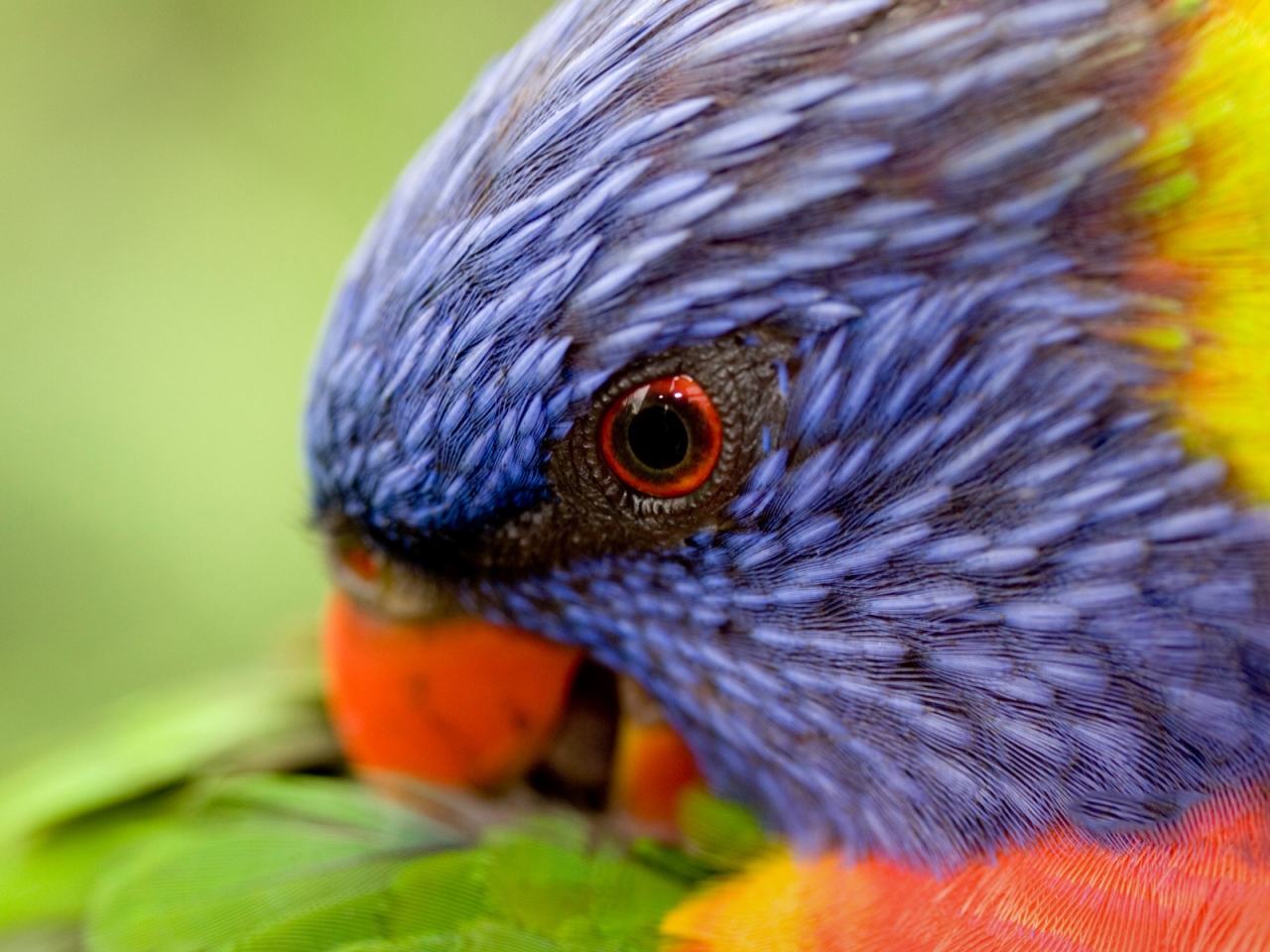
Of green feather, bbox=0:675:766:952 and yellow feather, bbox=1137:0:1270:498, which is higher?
yellow feather, bbox=1137:0:1270:498

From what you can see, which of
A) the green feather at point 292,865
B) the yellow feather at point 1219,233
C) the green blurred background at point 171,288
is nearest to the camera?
the yellow feather at point 1219,233

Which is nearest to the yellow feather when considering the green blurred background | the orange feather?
the orange feather

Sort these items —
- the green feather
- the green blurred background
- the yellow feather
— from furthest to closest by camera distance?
the green blurred background
the green feather
the yellow feather

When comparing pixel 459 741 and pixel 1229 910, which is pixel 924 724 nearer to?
pixel 1229 910

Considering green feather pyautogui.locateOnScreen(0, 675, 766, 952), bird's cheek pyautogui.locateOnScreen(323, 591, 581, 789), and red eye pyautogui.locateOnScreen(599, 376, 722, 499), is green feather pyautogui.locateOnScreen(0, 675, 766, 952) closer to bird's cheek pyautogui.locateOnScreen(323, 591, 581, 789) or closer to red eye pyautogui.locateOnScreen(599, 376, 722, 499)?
bird's cheek pyautogui.locateOnScreen(323, 591, 581, 789)

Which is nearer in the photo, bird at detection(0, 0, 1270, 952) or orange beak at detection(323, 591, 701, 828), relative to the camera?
bird at detection(0, 0, 1270, 952)

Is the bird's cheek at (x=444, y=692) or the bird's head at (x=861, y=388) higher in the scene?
the bird's head at (x=861, y=388)

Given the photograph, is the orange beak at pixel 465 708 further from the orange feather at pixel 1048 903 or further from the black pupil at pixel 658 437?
the black pupil at pixel 658 437

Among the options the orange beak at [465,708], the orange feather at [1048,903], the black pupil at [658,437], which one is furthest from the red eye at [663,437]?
the orange feather at [1048,903]

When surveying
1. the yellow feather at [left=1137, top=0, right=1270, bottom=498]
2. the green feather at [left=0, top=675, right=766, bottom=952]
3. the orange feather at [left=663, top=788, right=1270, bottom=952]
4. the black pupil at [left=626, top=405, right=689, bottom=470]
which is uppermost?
the yellow feather at [left=1137, top=0, right=1270, bottom=498]

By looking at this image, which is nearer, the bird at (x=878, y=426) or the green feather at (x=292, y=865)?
the bird at (x=878, y=426)
